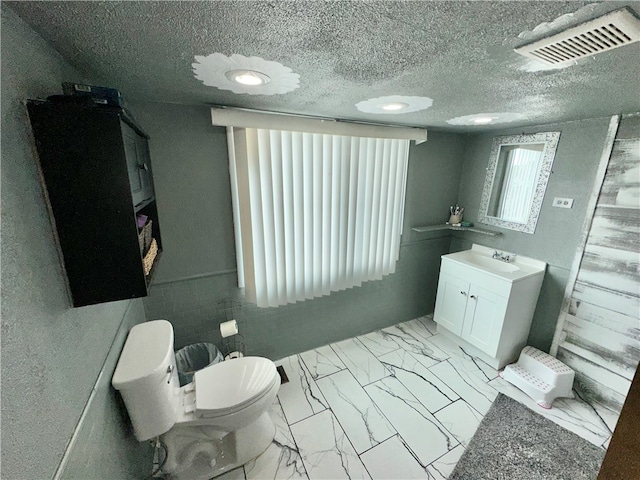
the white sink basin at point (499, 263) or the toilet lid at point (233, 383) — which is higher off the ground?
the white sink basin at point (499, 263)

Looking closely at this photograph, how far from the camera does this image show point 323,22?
69cm

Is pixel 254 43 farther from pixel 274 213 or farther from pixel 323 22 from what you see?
pixel 274 213

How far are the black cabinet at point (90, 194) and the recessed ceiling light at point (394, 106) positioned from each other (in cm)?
130

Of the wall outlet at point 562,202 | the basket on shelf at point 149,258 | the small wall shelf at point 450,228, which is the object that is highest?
the wall outlet at point 562,202

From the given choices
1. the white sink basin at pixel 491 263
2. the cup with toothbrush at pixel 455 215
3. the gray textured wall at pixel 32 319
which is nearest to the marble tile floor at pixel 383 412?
the white sink basin at pixel 491 263

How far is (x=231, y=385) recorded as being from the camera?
4.83 ft

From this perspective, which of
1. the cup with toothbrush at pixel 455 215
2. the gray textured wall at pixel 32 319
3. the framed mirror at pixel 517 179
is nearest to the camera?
the gray textured wall at pixel 32 319

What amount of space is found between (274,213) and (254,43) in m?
1.20

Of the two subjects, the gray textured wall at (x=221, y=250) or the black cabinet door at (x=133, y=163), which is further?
the gray textured wall at (x=221, y=250)

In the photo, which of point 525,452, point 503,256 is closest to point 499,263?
point 503,256

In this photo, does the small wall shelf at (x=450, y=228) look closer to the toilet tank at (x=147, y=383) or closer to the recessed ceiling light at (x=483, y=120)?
the recessed ceiling light at (x=483, y=120)

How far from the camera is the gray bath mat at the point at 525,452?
59.1 inches

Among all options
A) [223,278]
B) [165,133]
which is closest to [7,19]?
[165,133]

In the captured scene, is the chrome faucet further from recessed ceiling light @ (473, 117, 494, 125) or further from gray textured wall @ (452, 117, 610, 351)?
recessed ceiling light @ (473, 117, 494, 125)
